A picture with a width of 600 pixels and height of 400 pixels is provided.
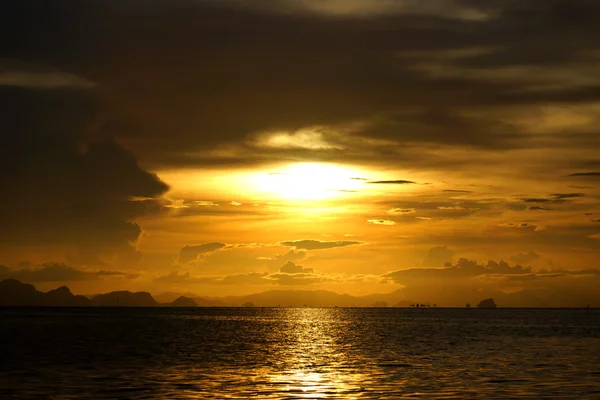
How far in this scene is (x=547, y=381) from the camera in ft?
201

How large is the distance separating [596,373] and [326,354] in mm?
34628

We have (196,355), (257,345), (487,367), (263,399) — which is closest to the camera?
(263,399)

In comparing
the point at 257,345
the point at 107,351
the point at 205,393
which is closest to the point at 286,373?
the point at 205,393

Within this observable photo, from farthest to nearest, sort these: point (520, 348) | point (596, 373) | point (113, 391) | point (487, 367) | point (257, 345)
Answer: point (257, 345), point (520, 348), point (487, 367), point (596, 373), point (113, 391)

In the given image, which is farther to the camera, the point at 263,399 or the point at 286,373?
the point at 286,373

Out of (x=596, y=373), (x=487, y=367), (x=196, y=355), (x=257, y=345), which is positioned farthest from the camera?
(x=257, y=345)

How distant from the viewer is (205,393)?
176ft

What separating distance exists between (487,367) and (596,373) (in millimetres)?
10455

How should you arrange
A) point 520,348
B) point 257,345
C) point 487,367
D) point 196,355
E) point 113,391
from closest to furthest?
point 113,391 → point 487,367 → point 196,355 → point 520,348 → point 257,345

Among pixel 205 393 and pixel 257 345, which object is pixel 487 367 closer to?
pixel 205 393

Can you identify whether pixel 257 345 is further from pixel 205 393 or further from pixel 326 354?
pixel 205 393

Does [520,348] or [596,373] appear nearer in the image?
[596,373]

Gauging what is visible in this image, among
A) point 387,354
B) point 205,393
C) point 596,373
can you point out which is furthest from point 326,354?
point 205,393

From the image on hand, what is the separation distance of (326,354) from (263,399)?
141ft
